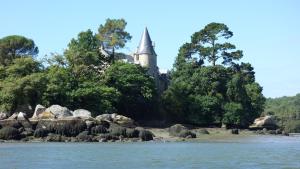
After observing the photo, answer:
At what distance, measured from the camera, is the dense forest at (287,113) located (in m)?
119

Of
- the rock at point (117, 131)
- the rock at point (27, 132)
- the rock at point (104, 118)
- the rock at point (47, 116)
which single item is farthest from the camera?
the rock at point (104, 118)

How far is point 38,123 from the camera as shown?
5522 cm

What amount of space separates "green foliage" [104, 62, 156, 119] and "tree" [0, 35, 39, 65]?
49.8 ft

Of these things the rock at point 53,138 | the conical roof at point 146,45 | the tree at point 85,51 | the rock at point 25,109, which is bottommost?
the rock at point 53,138

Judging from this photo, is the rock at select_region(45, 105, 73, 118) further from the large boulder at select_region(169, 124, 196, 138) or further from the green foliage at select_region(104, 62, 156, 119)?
the green foliage at select_region(104, 62, 156, 119)

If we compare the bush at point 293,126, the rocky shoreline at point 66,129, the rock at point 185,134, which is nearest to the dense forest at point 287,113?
the bush at point 293,126

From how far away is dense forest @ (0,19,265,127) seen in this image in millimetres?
68062

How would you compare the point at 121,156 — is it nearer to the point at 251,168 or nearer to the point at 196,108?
the point at 251,168

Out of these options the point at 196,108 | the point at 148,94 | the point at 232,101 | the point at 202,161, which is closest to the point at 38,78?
the point at 148,94

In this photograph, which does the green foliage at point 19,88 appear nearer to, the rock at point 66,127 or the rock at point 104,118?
the rock at point 104,118

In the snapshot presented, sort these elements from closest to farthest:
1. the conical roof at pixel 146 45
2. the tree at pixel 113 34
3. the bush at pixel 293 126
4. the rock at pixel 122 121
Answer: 1. the rock at pixel 122 121
2. the tree at pixel 113 34
3. the conical roof at pixel 146 45
4. the bush at pixel 293 126

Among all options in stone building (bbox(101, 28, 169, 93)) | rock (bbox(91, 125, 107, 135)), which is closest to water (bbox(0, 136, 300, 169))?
rock (bbox(91, 125, 107, 135))

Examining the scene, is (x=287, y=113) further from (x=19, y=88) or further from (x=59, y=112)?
(x=59, y=112)

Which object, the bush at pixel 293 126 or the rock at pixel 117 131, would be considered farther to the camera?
the bush at pixel 293 126
